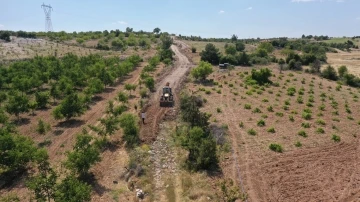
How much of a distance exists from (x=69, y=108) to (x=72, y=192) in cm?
1947

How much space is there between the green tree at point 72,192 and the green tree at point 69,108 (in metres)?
17.6

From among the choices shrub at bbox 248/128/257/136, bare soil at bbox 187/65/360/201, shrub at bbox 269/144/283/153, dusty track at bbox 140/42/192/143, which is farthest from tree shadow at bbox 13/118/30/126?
shrub at bbox 269/144/283/153

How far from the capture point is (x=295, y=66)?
7556 cm

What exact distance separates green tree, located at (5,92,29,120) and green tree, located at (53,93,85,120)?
4796mm

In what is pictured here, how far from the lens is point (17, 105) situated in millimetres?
36125

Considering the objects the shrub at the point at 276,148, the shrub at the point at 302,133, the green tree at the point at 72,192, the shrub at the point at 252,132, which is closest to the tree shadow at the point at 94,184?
the green tree at the point at 72,192

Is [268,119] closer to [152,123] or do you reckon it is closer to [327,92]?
[152,123]

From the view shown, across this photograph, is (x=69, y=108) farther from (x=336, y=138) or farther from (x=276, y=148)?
(x=336, y=138)

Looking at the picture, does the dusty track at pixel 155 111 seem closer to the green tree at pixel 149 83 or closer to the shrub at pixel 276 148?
the green tree at pixel 149 83

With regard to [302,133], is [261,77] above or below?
above

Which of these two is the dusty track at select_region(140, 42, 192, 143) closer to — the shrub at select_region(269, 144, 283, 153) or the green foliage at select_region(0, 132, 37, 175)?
the green foliage at select_region(0, 132, 37, 175)

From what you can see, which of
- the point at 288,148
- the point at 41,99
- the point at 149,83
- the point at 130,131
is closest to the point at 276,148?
the point at 288,148

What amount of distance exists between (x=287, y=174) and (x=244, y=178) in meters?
3.57

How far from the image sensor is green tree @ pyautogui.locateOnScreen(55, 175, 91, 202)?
56.7 ft
